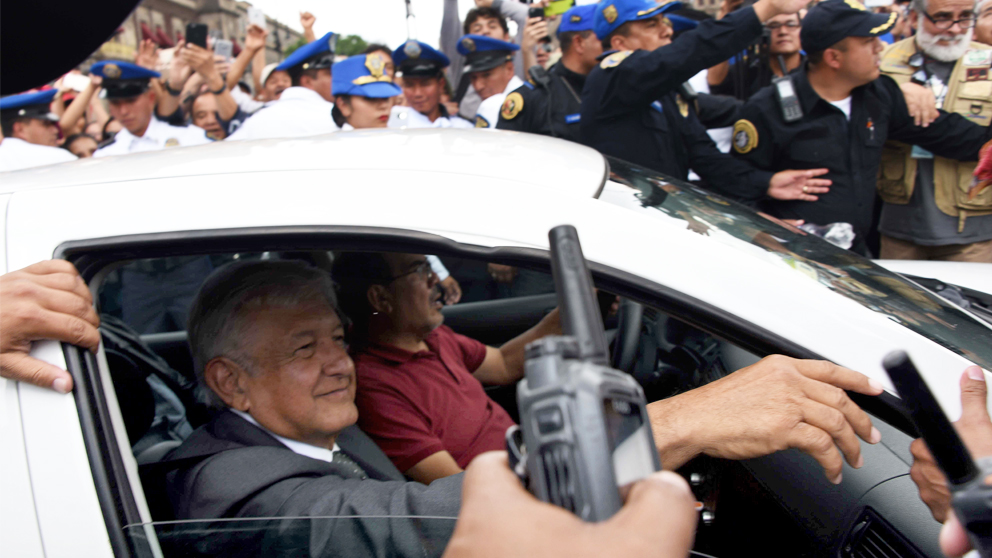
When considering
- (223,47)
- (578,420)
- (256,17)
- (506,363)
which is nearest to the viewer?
(578,420)

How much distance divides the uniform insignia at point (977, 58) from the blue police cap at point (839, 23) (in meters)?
0.50

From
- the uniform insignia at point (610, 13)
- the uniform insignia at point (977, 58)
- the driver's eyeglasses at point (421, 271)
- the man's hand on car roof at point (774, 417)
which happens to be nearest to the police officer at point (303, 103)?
the uniform insignia at point (610, 13)

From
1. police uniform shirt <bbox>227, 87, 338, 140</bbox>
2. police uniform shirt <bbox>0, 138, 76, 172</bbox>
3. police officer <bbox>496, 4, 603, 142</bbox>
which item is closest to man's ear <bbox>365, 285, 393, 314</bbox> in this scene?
police officer <bbox>496, 4, 603, 142</bbox>

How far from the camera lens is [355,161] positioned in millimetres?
1326

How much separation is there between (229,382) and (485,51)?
3.68 m

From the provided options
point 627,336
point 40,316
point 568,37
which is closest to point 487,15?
point 568,37

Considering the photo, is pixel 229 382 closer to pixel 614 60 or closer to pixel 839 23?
pixel 614 60

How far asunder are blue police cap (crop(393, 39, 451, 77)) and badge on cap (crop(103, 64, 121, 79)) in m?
2.13

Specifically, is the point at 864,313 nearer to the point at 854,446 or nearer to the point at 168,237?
the point at 854,446

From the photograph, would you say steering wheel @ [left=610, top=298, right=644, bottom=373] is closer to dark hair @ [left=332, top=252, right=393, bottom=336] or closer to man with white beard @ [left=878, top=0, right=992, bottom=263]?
dark hair @ [left=332, top=252, right=393, bottom=336]

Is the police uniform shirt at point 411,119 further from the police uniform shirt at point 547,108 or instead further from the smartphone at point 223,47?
the smartphone at point 223,47

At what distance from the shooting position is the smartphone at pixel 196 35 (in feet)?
17.6

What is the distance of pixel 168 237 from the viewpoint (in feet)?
4.05

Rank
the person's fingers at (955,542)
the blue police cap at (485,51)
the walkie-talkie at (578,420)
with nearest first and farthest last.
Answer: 1. the walkie-talkie at (578,420)
2. the person's fingers at (955,542)
3. the blue police cap at (485,51)
